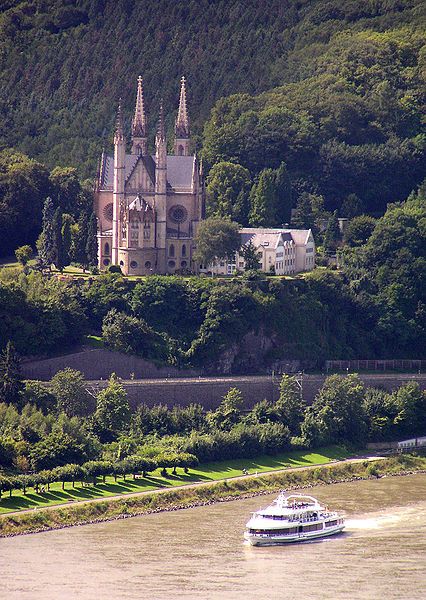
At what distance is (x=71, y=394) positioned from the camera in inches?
4181

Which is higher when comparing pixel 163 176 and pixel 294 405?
pixel 163 176

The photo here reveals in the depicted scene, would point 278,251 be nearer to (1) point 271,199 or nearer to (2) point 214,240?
(2) point 214,240

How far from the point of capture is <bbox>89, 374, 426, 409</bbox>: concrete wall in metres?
110

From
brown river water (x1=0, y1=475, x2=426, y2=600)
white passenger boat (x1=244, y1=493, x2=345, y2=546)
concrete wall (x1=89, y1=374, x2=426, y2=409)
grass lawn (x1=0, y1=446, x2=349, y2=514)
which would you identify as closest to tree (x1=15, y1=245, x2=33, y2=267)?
concrete wall (x1=89, y1=374, x2=426, y2=409)

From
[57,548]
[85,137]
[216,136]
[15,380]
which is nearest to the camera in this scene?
[57,548]

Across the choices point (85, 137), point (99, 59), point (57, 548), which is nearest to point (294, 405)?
point (57, 548)

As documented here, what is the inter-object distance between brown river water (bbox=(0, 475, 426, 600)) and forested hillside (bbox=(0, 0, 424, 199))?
51.2m

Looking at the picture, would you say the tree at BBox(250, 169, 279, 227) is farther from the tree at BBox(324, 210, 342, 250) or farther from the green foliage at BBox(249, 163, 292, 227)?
the tree at BBox(324, 210, 342, 250)

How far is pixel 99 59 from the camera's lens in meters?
164

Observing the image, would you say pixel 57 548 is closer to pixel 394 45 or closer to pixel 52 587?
pixel 52 587

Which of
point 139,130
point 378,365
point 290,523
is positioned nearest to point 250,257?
point 378,365

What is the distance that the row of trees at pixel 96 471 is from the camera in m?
94.9

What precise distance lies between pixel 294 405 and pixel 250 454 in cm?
636

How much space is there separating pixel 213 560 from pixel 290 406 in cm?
2549
